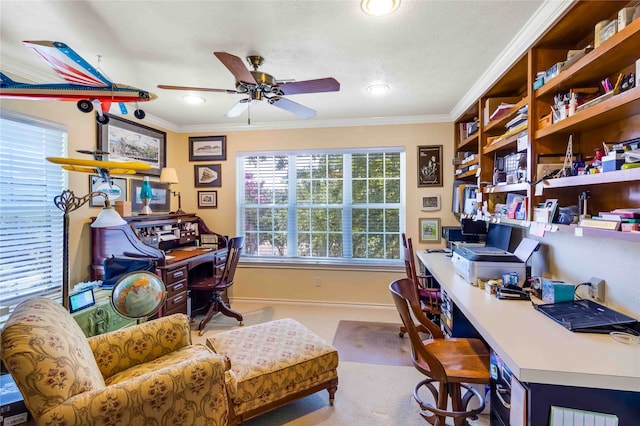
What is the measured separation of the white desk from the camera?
0.94 m

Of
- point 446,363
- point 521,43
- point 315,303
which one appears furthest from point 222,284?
point 521,43

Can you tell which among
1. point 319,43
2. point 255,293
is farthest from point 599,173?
point 255,293

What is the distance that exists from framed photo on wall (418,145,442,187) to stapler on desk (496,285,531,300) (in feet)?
6.59

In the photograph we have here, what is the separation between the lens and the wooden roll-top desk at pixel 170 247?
266 cm

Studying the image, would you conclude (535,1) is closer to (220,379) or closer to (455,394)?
(455,394)

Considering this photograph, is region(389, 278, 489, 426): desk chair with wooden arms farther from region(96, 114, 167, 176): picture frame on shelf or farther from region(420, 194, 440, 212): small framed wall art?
region(96, 114, 167, 176): picture frame on shelf

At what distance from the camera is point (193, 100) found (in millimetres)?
2896

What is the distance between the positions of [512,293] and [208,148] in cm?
376

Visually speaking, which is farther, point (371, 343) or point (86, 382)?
point (371, 343)

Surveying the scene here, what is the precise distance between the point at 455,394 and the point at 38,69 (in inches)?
142

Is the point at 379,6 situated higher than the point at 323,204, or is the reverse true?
the point at 379,6

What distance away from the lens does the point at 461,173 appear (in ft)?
10.6

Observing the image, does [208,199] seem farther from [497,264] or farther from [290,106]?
[497,264]

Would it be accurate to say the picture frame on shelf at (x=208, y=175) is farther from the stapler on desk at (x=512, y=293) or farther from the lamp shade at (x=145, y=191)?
the stapler on desk at (x=512, y=293)
